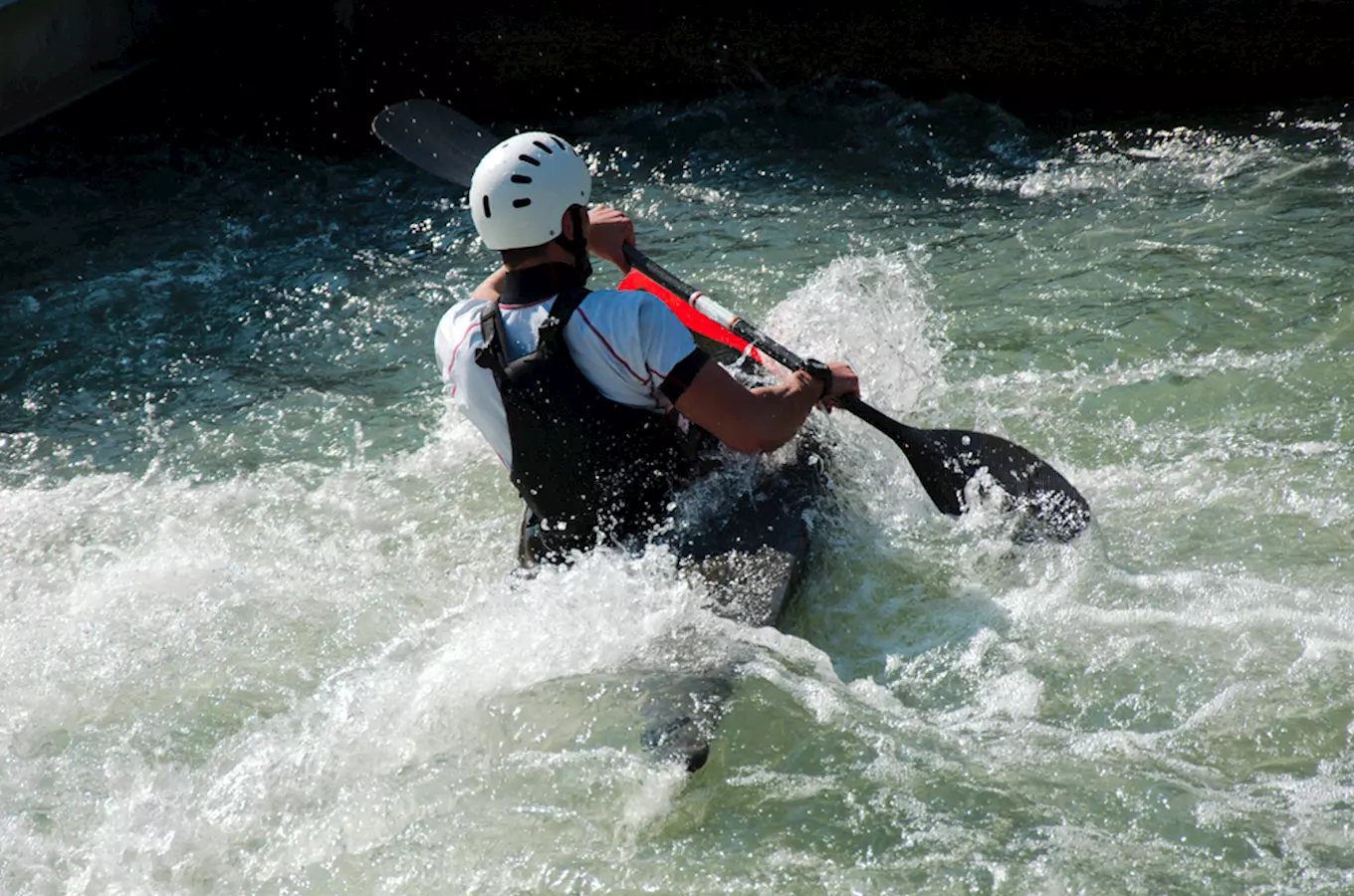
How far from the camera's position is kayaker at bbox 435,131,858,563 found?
3.28 m

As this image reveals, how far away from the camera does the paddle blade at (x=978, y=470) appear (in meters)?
4.03

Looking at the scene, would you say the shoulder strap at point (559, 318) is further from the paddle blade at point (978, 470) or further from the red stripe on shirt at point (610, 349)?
the paddle blade at point (978, 470)

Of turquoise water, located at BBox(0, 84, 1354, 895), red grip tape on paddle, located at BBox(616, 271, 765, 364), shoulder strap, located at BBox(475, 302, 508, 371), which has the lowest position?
turquoise water, located at BBox(0, 84, 1354, 895)

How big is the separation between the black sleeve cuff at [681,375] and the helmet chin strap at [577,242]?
1.28 ft

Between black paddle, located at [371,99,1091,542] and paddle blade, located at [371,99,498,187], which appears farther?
paddle blade, located at [371,99,498,187]

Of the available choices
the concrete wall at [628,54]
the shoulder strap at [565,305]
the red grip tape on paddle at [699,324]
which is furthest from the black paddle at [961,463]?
the concrete wall at [628,54]

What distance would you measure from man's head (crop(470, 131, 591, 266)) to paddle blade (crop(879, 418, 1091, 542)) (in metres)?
1.38

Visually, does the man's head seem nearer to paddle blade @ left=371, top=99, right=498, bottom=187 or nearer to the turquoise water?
the turquoise water

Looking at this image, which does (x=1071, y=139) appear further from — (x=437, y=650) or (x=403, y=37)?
(x=437, y=650)

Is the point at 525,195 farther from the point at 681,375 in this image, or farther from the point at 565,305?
the point at 681,375

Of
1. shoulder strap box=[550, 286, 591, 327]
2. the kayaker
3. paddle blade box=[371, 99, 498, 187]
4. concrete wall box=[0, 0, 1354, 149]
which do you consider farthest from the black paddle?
concrete wall box=[0, 0, 1354, 149]

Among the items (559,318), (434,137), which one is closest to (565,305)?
(559,318)

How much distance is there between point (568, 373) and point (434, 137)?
2.62 m

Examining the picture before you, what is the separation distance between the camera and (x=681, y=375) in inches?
132
